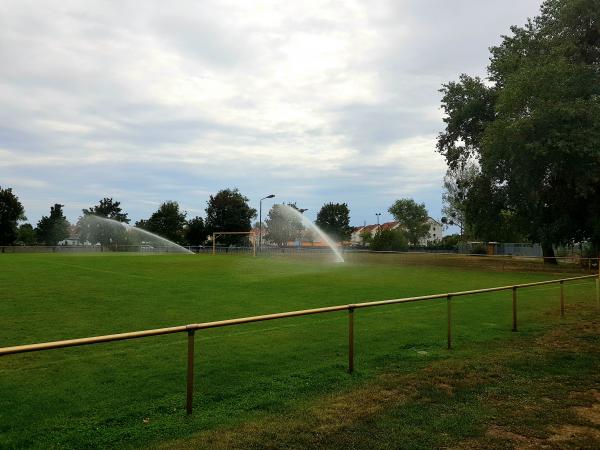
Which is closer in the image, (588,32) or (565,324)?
(565,324)

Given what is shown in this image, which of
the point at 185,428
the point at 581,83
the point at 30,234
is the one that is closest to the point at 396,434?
the point at 185,428

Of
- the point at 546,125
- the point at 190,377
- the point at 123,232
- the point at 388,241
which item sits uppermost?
the point at 546,125

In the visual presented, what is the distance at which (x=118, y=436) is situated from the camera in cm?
476

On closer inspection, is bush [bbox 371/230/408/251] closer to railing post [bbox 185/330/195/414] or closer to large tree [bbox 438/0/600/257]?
large tree [bbox 438/0/600/257]

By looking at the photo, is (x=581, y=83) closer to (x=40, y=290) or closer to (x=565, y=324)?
(x=565, y=324)

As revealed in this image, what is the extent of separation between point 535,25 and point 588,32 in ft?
22.0

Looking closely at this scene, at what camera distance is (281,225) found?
99438 mm

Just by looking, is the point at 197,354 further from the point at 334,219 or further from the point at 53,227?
the point at 53,227

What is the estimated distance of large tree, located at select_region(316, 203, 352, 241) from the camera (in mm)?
103500

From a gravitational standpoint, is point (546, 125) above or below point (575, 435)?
above

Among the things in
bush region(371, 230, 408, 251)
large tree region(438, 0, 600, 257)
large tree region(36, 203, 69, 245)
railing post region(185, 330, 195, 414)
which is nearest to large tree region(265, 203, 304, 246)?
bush region(371, 230, 408, 251)

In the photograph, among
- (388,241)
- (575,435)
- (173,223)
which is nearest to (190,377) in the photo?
(575,435)

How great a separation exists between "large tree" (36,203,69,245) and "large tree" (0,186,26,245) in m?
18.8

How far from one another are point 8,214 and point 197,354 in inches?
3388
